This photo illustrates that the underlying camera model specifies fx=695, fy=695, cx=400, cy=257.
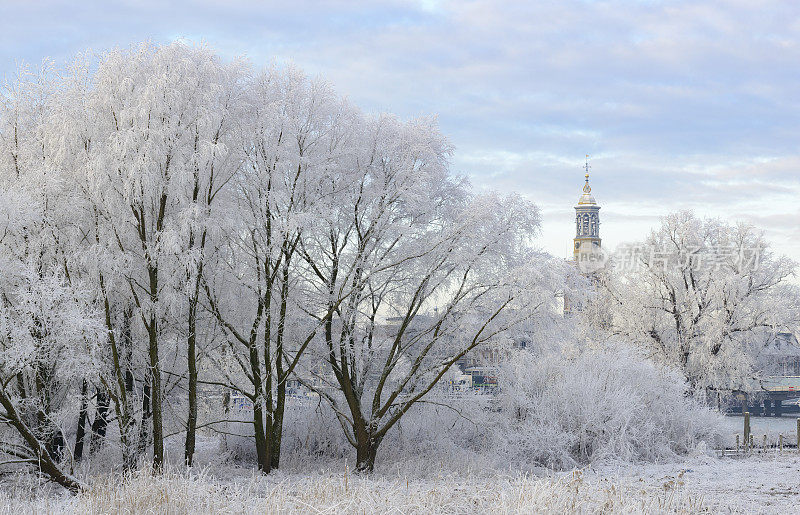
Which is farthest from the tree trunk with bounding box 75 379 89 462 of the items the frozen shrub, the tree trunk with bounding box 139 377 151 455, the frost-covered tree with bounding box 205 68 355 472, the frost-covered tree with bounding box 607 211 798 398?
the frost-covered tree with bounding box 607 211 798 398

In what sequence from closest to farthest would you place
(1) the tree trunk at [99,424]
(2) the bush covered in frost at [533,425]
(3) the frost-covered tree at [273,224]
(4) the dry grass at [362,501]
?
(4) the dry grass at [362,501] → (3) the frost-covered tree at [273,224] → (1) the tree trunk at [99,424] → (2) the bush covered in frost at [533,425]

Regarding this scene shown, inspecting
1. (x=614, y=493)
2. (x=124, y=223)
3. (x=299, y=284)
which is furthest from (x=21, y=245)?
(x=614, y=493)

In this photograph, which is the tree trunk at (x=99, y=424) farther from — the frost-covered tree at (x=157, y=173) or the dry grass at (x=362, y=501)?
the dry grass at (x=362, y=501)

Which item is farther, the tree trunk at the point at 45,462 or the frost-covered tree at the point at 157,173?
the frost-covered tree at the point at 157,173

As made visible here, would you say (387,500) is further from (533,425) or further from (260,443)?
(533,425)

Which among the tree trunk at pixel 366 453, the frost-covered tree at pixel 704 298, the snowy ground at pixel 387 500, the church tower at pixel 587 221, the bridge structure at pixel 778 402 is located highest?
the church tower at pixel 587 221

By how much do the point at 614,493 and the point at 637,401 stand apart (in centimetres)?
1129

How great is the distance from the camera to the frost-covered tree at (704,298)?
29141 mm

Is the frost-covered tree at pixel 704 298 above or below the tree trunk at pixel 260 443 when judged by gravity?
above

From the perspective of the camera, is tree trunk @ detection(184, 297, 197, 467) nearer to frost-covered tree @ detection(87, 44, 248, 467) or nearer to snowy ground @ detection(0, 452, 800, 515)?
frost-covered tree @ detection(87, 44, 248, 467)

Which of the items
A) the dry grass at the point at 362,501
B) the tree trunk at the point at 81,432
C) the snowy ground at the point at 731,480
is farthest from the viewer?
the tree trunk at the point at 81,432

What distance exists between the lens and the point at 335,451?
18.1 metres

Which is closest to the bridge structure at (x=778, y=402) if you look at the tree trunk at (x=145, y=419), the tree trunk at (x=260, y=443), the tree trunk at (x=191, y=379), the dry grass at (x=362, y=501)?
the tree trunk at (x=260, y=443)

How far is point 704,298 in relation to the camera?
2975 centimetres
